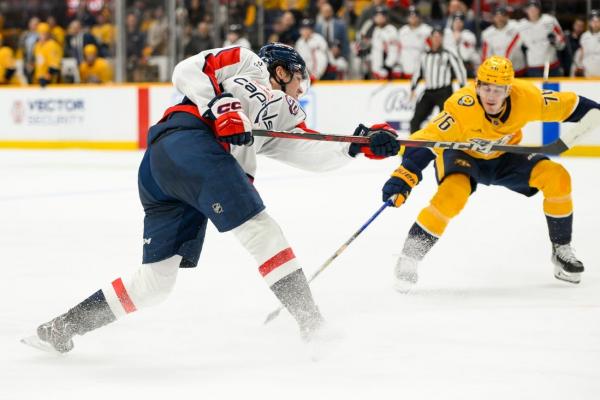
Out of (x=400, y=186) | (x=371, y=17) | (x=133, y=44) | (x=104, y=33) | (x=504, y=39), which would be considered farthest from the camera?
(x=104, y=33)

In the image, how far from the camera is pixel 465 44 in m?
10.4

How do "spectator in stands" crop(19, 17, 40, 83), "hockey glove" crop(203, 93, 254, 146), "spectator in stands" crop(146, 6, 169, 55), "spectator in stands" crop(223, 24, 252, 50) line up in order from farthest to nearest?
"spectator in stands" crop(19, 17, 40, 83) → "spectator in stands" crop(146, 6, 169, 55) → "spectator in stands" crop(223, 24, 252, 50) → "hockey glove" crop(203, 93, 254, 146)

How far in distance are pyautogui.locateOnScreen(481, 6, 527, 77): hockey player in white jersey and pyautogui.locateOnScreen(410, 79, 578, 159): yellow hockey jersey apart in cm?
641

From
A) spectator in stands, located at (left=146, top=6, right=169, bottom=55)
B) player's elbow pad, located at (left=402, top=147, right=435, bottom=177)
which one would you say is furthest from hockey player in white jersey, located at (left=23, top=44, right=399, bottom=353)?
spectator in stands, located at (left=146, top=6, right=169, bottom=55)

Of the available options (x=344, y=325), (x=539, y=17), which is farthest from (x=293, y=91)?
(x=539, y=17)

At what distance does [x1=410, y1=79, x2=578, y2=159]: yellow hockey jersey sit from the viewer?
3.86 m

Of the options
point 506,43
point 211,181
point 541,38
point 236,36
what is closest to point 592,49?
point 541,38

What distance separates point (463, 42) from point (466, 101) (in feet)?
21.9

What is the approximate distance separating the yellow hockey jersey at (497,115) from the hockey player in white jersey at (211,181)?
0.91 meters

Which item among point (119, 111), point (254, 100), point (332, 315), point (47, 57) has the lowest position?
point (119, 111)

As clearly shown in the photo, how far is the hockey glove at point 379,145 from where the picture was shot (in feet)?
9.65

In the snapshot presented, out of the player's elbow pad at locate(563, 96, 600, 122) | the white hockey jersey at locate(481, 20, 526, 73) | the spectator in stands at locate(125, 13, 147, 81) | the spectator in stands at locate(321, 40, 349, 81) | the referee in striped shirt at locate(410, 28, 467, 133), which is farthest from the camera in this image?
the spectator in stands at locate(125, 13, 147, 81)

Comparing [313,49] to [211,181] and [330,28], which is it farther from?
[211,181]

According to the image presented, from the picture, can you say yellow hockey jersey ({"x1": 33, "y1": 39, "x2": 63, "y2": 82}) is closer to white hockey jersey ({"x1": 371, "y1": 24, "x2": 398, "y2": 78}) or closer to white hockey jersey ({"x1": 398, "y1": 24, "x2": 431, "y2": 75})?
white hockey jersey ({"x1": 371, "y1": 24, "x2": 398, "y2": 78})
